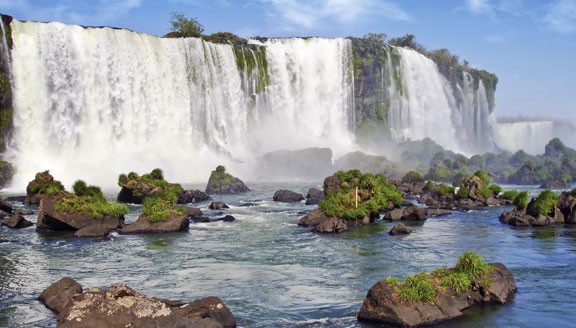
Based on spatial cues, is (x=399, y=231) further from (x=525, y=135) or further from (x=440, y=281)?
(x=525, y=135)

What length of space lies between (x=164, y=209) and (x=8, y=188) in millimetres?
23747

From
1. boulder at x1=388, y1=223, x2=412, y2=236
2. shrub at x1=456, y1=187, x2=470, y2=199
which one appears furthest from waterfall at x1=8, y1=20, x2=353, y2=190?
boulder at x1=388, y1=223, x2=412, y2=236

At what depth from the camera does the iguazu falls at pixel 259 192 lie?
14.6 metres

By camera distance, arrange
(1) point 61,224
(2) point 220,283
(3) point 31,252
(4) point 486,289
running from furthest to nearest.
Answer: (1) point 61,224 < (3) point 31,252 < (2) point 220,283 < (4) point 486,289

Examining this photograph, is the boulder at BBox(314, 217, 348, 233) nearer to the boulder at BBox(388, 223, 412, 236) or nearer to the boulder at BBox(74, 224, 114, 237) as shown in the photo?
the boulder at BBox(388, 223, 412, 236)

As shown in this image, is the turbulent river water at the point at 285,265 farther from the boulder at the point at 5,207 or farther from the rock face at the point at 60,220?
the boulder at the point at 5,207

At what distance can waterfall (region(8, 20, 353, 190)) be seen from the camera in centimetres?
5006

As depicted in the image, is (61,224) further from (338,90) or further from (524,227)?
→ (338,90)

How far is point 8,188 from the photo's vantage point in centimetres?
4553

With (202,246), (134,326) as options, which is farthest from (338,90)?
(134,326)

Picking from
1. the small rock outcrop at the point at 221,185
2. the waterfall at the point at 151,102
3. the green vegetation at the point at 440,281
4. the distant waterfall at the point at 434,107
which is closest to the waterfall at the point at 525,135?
the distant waterfall at the point at 434,107

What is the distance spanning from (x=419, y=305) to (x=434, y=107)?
8351 cm

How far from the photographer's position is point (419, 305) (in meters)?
13.4

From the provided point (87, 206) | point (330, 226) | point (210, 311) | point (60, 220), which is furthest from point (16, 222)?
point (210, 311)
